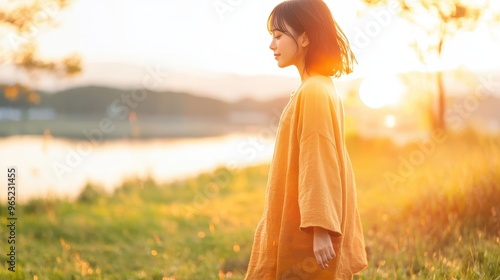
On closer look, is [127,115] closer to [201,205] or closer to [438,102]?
[201,205]

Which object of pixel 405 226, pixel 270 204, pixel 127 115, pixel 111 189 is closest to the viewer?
pixel 270 204

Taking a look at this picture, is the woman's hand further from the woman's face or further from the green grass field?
the green grass field

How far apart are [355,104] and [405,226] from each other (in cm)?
901

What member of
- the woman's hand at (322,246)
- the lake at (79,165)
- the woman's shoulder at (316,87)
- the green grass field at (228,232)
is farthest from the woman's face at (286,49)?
the lake at (79,165)

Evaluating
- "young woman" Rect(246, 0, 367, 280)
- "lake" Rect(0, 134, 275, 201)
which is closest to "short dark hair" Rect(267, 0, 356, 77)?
"young woman" Rect(246, 0, 367, 280)

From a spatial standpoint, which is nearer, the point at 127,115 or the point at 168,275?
the point at 168,275

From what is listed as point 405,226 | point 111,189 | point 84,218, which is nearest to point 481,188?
point 405,226

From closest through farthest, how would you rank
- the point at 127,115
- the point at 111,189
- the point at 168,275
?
1. the point at 168,275
2. the point at 127,115
3. the point at 111,189

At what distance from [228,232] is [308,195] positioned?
14.1 ft

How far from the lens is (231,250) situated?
552 cm

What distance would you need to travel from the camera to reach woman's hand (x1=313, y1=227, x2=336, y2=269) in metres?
2.13

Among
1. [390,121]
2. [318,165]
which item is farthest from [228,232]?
[390,121]

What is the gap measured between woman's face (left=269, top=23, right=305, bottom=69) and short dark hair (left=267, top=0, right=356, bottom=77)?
2 centimetres

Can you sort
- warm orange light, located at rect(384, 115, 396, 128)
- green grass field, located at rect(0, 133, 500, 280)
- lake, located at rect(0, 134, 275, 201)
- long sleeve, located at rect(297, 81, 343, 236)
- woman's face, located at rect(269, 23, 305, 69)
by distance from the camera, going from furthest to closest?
warm orange light, located at rect(384, 115, 396, 128) < lake, located at rect(0, 134, 275, 201) < green grass field, located at rect(0, 133, 500, 280) < woman's face, located at rect(269, 23, 305, 69) < long sleeve, located at rect(297, 81, 343, 236)
